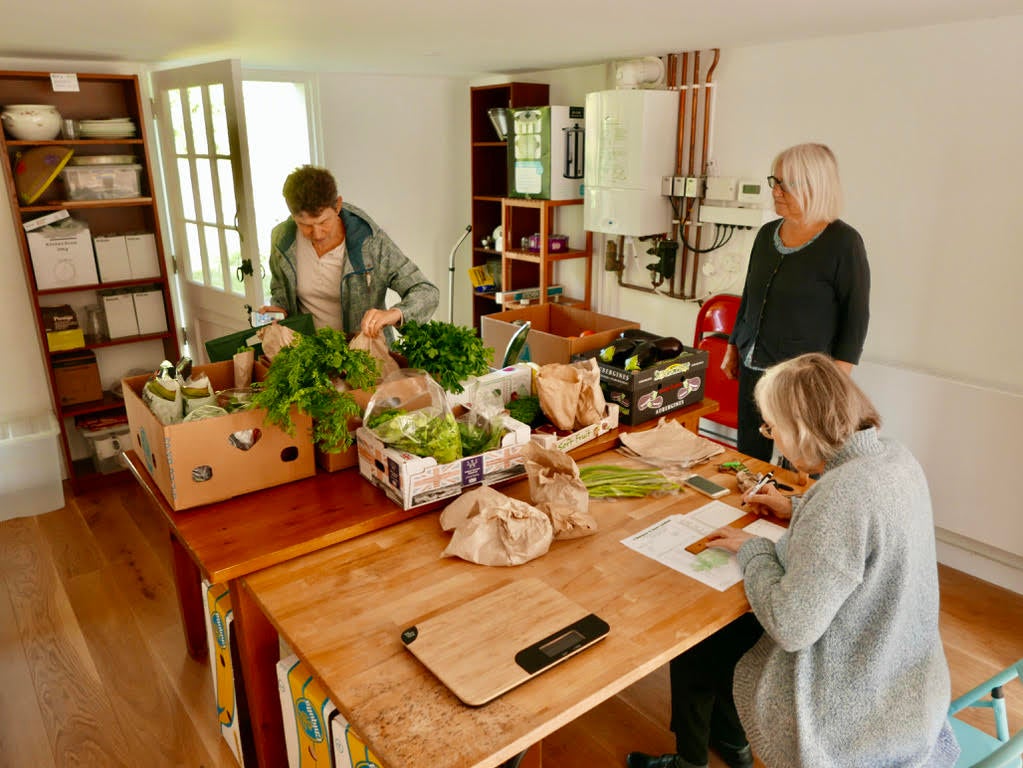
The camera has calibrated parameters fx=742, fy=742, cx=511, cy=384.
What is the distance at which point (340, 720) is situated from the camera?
142 centimetres

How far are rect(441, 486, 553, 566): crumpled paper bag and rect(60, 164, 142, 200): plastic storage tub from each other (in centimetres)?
308

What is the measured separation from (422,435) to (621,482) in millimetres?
529

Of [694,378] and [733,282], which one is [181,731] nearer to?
[694,378]

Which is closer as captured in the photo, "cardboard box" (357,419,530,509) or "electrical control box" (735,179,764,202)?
"cardboard box" (357,419,530,509)

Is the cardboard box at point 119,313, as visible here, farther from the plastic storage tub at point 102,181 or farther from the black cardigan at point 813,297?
the black cardigan at point 813,297

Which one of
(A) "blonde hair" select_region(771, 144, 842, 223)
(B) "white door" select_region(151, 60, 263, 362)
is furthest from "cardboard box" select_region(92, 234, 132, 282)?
(A) "blonde hair" select_region(771, 144, 842, 223)

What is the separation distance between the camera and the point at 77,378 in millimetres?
3725

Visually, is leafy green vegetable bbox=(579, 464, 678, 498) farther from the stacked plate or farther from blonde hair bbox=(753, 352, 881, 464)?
the stacked plate

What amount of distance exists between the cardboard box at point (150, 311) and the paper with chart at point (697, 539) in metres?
3.20

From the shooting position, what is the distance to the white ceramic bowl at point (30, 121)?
133 inches

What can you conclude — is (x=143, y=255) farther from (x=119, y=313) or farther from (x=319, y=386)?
(x=319, y=386)

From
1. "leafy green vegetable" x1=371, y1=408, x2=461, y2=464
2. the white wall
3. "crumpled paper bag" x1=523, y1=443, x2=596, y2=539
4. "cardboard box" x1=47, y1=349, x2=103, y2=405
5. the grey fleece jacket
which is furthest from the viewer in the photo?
the white wall

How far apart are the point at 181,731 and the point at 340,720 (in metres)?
1.06

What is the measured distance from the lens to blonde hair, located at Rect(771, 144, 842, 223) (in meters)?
2.40
